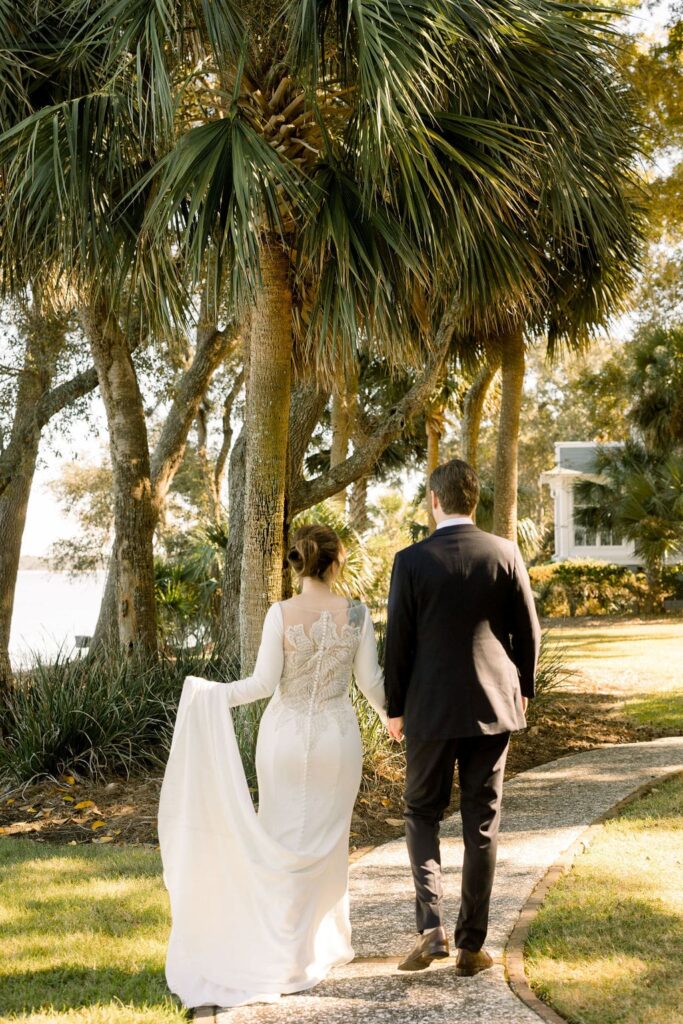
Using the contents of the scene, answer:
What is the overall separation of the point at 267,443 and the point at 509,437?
4396mm

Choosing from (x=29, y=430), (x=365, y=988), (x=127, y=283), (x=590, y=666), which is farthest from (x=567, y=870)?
(x=590, y=666)

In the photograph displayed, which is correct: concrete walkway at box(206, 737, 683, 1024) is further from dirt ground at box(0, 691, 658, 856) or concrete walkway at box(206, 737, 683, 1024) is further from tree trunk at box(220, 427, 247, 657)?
tree trunk at box(220, 427, 247, 657)

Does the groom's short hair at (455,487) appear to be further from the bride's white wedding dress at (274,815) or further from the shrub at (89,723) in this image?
the shrub at (89,723)

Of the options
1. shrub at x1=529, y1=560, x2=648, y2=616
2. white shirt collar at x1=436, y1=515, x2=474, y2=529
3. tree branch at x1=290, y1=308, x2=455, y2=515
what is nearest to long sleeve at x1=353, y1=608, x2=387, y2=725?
white shirt collar at x1=436, y1=515, x2=474, y2=529

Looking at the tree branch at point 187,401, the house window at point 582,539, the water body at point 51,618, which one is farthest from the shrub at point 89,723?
the house window at point 582,539

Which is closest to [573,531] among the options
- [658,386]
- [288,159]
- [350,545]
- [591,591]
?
[591,591]

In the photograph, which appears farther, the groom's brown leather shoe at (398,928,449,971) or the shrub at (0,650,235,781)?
the shrub at (0,650,235,781)

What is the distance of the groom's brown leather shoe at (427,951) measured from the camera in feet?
12.9

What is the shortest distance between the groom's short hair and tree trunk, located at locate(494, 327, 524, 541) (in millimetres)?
6919

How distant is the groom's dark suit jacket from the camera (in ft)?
12.8

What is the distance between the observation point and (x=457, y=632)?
3.95 m

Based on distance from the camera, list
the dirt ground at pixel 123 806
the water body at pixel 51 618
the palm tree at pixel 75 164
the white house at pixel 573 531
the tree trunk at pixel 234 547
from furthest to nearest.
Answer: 1. the white house at pixel 573 531
2. the tree trunk at pixel 234 547
3. the water body at pixel 51 618
4. the palm tree at pixel 75 164
5. the dirt ground at pixel 123 806

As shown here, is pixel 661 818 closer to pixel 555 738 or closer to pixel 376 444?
pixel 555 738

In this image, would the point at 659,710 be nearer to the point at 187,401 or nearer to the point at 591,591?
the point at 187,401
